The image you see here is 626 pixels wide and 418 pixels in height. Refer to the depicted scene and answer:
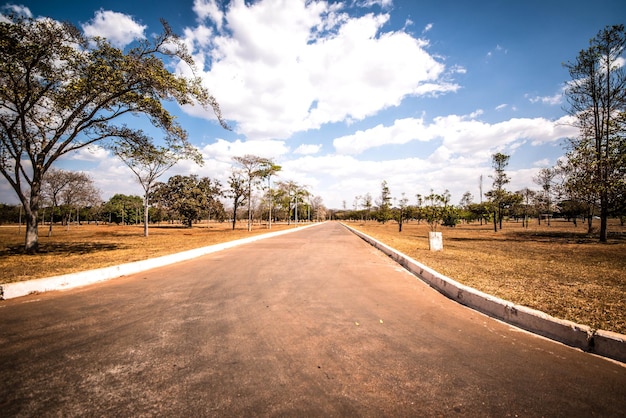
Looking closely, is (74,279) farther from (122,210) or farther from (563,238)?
(122,210)

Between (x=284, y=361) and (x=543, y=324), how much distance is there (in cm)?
355

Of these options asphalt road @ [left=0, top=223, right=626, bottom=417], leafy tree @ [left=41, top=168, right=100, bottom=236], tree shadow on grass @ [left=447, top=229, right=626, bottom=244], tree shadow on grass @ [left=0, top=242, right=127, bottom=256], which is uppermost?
leafy tree @ [left=41, top=168, right=100, bottom=236]

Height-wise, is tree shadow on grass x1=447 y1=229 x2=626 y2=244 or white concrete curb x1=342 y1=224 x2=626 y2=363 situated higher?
white concrete curb x1=342 y1=224 x2=626 y2=363

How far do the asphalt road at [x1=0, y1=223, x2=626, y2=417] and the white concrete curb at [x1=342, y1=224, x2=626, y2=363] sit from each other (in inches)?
7.0

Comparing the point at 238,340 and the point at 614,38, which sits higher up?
the point at 614,38

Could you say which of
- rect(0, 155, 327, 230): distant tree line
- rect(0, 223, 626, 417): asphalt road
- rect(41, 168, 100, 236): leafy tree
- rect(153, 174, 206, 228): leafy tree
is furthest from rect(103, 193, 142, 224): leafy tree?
rect(0, 223, 626, 417): asphalt road

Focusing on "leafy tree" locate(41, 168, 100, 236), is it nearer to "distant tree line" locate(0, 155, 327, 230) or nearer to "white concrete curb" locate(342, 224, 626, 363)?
"distant tree line" locate(0, 155, 327, 230)

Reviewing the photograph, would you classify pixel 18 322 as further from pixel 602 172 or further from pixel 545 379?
pixel 602 172

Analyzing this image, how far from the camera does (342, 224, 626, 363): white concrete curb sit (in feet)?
9.48

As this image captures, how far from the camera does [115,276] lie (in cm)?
710

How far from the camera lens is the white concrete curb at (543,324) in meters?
2.89

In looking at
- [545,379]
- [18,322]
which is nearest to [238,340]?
[545,379]

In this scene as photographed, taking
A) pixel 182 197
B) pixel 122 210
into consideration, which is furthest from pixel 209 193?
pixel 122 210

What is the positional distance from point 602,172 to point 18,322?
27047 mm
